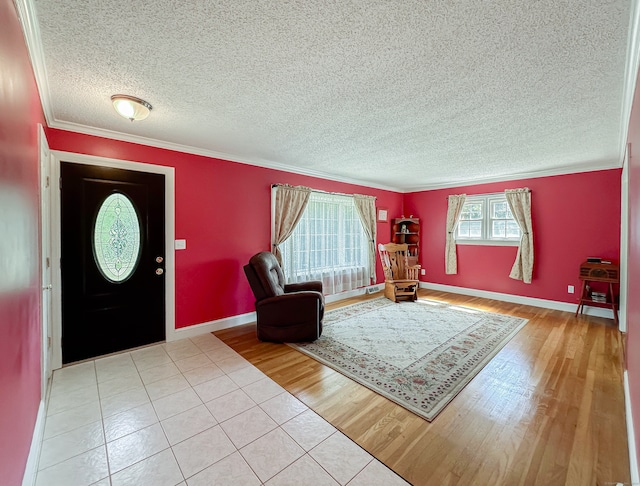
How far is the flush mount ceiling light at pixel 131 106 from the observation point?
2168 mm

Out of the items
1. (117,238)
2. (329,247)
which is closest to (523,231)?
(329,247)

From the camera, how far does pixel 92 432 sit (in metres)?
1.83

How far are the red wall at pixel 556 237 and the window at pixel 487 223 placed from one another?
0.14 meters

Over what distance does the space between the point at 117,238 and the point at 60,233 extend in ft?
1.49

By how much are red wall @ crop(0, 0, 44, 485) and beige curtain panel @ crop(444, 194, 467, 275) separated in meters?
6.22

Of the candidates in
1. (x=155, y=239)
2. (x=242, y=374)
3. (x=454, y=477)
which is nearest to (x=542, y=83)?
(x=454, y=477)

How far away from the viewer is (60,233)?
2631mm

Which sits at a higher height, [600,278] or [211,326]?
[600,278]

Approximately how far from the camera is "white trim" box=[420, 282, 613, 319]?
425cm

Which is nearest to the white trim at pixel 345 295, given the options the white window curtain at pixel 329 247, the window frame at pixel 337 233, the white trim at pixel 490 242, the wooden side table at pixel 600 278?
the white window curtain at pixel 329 247

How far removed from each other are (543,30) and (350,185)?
13.5 feet

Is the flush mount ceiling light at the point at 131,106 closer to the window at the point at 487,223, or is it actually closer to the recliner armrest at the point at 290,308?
the recliner armrest at the point at 290,308

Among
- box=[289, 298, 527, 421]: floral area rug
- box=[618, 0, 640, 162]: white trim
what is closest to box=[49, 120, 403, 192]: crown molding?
box=[289, 298, 527, 421]: floral area rug

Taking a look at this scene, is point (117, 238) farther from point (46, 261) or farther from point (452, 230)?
point (452, 230)
